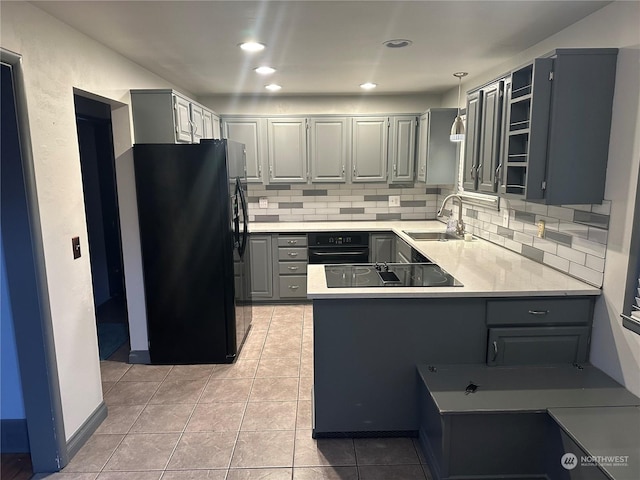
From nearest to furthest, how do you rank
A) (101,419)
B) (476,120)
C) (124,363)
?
(101,419)
(476,120)
(124,363)

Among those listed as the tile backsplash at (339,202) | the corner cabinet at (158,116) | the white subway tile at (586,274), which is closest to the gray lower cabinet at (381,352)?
the white subway tile at (586,274)

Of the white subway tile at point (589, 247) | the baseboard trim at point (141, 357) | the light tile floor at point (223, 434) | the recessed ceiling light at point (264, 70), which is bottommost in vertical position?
the light tile floor at point (223, 434)

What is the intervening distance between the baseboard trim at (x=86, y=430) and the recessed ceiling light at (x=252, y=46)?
2462 mm

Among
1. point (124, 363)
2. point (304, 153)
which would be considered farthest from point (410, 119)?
point (124, 363)

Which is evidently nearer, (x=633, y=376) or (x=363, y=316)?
(x=633, y=376)

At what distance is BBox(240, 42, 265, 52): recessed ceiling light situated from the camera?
A: 2.69 meters

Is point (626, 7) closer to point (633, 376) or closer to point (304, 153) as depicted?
point (633, 376)

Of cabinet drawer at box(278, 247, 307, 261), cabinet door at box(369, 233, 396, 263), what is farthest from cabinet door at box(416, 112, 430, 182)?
cabinet drawer at box(278, 247, 307, 261)

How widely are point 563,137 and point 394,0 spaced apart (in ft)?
3.70

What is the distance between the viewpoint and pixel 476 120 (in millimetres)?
3021

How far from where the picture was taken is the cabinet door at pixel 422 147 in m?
4.36

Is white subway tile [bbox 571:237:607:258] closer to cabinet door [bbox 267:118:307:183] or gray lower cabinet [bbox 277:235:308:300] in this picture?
gray lower cabinet [bbox 277:235:308:300]

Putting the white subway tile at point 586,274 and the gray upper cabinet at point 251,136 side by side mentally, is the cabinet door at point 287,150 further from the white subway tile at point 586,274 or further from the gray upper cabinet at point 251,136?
the white subway tile at point 586,274

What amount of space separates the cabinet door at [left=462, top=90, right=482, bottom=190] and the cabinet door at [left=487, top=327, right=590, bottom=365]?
1209mm
